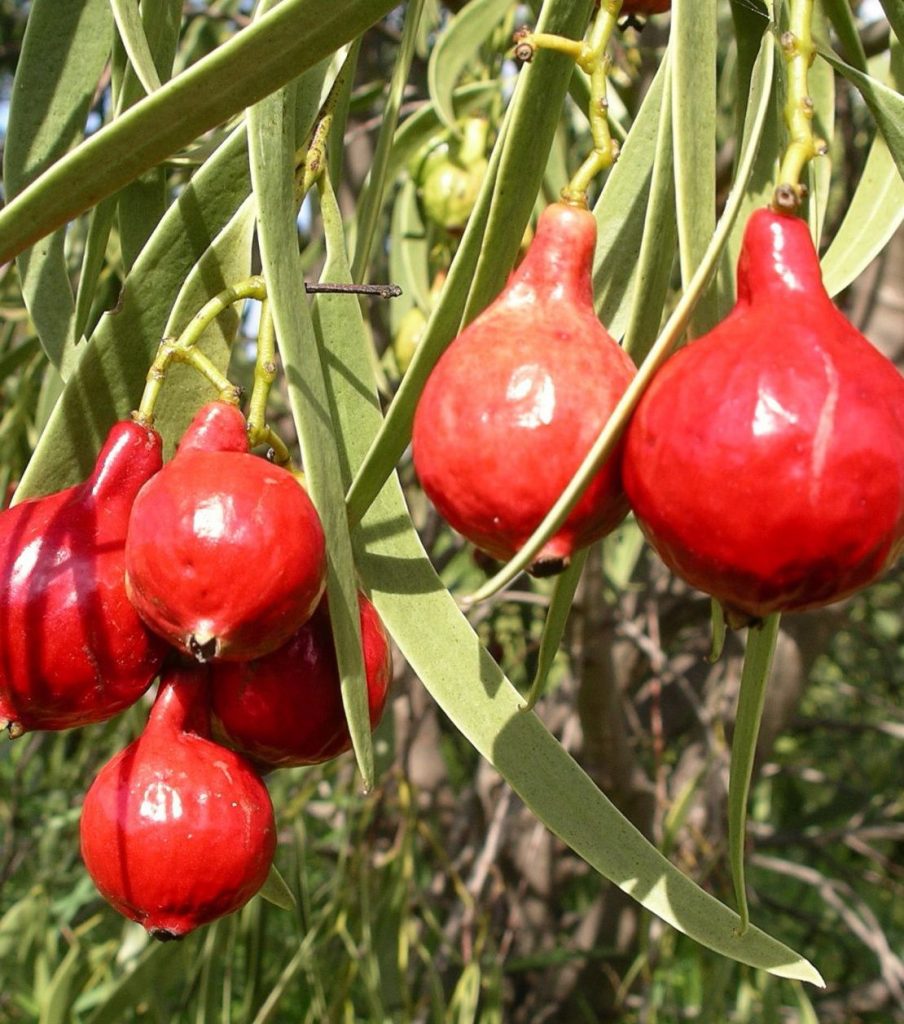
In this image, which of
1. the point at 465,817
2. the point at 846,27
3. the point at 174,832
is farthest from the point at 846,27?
the point at 465,817

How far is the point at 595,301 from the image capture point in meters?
0.90

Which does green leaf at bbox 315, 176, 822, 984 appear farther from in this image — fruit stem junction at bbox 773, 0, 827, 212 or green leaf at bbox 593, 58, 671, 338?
fruit stem junction at bbox 773, 0, 827, 212

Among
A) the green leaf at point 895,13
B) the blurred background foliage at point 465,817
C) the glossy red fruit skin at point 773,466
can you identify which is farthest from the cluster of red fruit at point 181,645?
the blurred background foliage at point 465,817

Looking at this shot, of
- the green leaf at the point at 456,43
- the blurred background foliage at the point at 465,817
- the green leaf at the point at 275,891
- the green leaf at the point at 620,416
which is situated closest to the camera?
the green leaf at the point at 620,416

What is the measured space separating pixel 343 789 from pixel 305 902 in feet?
1.37

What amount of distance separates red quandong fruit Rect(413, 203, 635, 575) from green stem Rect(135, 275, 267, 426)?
23cm

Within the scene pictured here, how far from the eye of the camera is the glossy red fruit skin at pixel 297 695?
83 cm

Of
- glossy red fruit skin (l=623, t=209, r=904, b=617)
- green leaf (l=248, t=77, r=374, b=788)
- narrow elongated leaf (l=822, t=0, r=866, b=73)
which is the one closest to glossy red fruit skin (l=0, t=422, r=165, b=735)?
green leaf (l=248, t=77, r=374, b=788)

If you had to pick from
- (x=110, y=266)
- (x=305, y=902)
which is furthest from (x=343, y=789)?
(x=110, y=266)

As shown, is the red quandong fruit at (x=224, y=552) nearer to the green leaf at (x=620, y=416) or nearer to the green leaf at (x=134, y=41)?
the green leaf at (x=620, y=416)

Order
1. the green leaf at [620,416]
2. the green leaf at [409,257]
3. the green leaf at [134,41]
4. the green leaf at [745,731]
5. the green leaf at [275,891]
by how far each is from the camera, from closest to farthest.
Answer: the green leaf at [620,416]
the green leaf at [745,731]
the green leaf at [134,41]
the green leaf at [275,891]
the green leaf at [409,257]

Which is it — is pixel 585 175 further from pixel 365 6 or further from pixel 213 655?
pixel 213 655

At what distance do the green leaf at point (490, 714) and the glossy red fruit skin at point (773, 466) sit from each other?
0.27 meters

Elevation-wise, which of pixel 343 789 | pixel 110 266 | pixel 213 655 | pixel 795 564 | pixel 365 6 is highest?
pixel 365 6
